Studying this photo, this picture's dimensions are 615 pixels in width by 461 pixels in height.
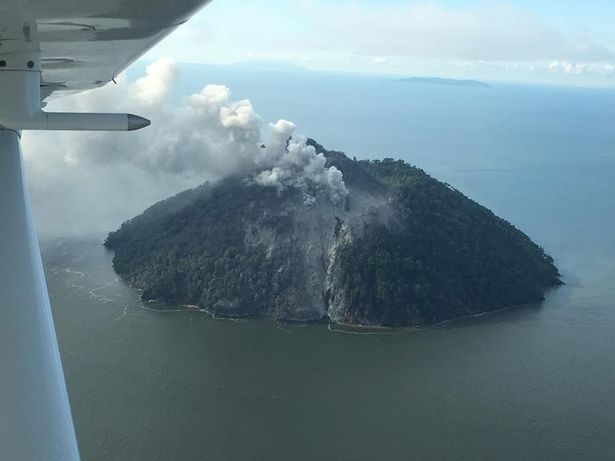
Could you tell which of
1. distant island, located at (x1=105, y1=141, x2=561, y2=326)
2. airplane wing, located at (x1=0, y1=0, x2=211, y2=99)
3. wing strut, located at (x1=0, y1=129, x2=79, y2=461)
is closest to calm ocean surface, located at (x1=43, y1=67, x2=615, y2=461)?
distant island, located at (x1=105, y1=141, x2=561, y2=326)

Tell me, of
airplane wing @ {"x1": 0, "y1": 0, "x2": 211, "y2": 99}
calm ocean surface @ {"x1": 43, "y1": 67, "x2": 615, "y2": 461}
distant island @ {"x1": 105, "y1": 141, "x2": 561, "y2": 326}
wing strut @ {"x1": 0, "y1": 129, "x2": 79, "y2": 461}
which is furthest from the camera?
distant island @ {"x1": 105, "y1": 141, "x2": 561, "y2": 326}

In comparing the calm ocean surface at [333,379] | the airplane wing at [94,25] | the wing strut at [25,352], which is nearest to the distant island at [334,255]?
the calm ocean surface at [333,379]

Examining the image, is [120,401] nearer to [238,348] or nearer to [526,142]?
[238,348]

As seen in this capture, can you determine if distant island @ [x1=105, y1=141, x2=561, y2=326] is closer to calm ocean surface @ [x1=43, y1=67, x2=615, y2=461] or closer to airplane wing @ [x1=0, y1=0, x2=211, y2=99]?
calm ocean surface @ [x1=43, y1=67, x2=615, y2=461]

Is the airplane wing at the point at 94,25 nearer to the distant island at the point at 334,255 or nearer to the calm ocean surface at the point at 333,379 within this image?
the calm ocean surface at the point at 333,379

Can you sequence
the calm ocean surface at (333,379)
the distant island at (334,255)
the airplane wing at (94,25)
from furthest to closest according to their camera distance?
the distant island at (334,255) → the calm ocean surface at (333,379) → the airplane wing at (94,25)

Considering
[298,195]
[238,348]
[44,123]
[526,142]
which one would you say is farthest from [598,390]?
[526,142]
